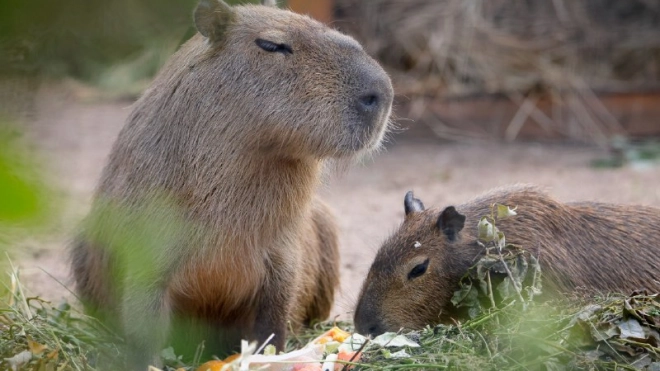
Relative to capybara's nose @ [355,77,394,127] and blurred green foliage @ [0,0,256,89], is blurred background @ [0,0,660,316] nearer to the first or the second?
capybara's nose @ [355,77,394,127]

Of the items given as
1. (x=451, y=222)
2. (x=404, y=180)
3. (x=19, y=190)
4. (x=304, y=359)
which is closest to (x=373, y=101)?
(x=451, y=222)

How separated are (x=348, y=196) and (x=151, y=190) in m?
4.51

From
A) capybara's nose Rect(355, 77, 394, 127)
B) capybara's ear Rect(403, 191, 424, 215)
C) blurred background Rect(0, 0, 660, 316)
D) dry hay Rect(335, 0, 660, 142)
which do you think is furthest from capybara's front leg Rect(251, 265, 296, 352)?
dry hay Rect(335, 0, 660, 142)

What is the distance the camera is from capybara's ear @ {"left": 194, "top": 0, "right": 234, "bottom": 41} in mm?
3463

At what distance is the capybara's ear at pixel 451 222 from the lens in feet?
12.5

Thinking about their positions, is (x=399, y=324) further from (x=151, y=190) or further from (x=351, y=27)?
(x=351, y=27)

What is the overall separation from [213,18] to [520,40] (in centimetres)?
695

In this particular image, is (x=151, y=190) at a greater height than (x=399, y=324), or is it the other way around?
(x=151, y=190)

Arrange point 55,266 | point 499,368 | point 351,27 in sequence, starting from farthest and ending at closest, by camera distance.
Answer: point 351,27
point 55,266
point 499,368

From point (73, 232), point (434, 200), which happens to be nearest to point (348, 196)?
point (434, 200)

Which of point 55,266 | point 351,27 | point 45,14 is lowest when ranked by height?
point 55,266

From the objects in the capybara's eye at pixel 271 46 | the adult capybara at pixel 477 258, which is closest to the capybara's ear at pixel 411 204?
the adult capybara at pixel 477 258

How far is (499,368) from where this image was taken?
Answer: 287cm

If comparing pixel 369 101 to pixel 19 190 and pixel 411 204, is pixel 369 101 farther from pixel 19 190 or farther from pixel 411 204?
pixel 19 190
